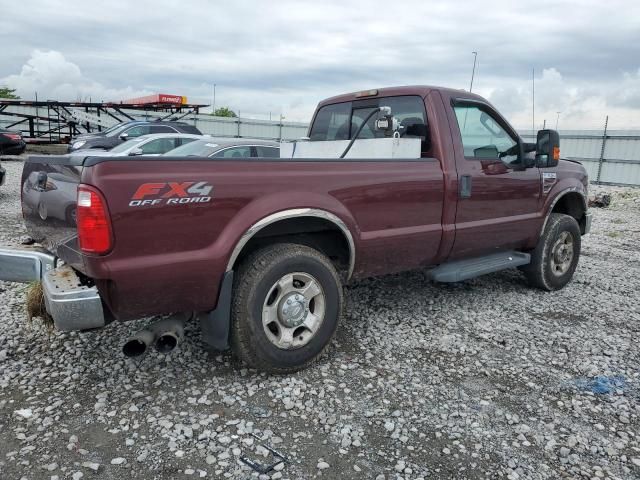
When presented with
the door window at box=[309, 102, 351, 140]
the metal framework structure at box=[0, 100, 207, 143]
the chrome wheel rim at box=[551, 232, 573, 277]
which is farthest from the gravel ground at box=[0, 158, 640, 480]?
the metal framework structure at box=[0, 100, 207, 143]

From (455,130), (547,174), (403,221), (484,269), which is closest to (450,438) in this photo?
(403,221)

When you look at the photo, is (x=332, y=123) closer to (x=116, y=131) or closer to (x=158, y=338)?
(x=158, y=338)

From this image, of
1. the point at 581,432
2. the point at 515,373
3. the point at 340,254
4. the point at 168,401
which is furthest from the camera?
the point at 340,254

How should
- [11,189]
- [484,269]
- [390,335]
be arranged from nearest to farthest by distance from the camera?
[390,335], [484,269], [11,189]

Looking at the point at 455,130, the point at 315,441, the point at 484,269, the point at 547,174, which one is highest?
the point at 455,130

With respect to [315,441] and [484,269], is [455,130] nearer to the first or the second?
[484,269]

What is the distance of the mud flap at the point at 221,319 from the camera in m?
3.10

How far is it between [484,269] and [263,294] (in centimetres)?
226

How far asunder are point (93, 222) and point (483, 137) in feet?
11.1

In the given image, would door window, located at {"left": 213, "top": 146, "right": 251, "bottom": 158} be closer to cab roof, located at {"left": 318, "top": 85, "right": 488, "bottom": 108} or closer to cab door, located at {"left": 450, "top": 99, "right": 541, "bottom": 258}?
cab roof, located at {"left": 318, "top": 85, "right": 488, "bottom": 108}

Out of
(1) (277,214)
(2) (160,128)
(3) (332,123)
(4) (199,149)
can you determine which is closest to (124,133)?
(2) (160,128)

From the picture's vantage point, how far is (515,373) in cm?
360

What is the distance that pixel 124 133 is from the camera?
626 inches

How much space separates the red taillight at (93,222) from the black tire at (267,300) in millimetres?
859
